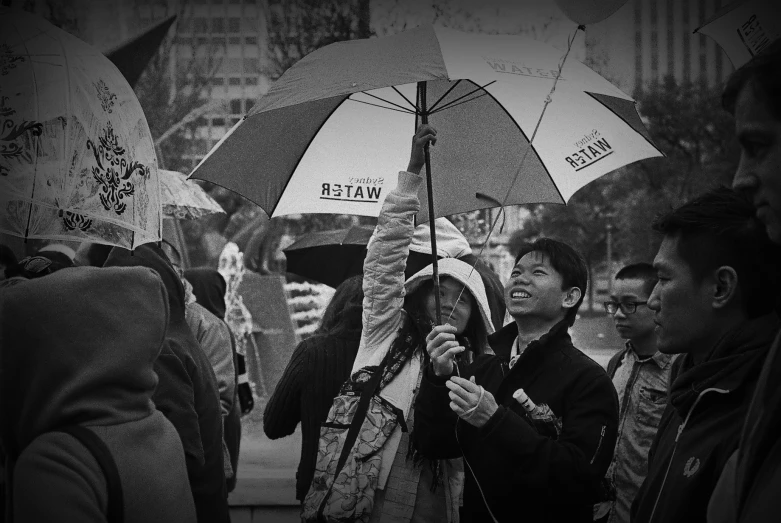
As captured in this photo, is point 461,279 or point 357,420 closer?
point 357,420

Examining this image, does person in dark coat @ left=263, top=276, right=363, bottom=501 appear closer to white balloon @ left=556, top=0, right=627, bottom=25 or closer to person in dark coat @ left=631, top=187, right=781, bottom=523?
white balloon @ left=556, top=0, right=627, bottom=25

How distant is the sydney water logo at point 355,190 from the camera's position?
446 cm

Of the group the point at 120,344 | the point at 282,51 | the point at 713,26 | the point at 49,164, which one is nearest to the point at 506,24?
the point at 282,51

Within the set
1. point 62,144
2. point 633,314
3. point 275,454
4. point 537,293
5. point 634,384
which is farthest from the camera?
point 275,454

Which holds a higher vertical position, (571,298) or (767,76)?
(767,76)

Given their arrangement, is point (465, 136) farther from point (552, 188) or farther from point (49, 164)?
point (49, 164)

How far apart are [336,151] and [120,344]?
2256 millimetres

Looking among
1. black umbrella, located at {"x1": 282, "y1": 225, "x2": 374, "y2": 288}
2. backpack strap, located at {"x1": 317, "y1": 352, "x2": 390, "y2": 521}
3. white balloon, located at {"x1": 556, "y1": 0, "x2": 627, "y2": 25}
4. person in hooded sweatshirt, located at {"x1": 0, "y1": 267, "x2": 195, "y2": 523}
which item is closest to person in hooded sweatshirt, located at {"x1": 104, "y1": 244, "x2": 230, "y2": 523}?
backpack strap, located at {"x1": 317, "y1": 352, "x2": 390, "y2": 521}

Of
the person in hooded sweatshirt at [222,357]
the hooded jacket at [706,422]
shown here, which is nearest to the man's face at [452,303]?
the hooded jacket at [706,422]

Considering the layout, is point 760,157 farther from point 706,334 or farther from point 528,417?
point 528,417

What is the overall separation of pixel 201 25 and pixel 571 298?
35.1 feet

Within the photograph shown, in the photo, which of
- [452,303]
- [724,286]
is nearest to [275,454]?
[452,303]

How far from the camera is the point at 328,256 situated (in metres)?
6.21

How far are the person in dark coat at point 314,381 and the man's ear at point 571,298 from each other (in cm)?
98
